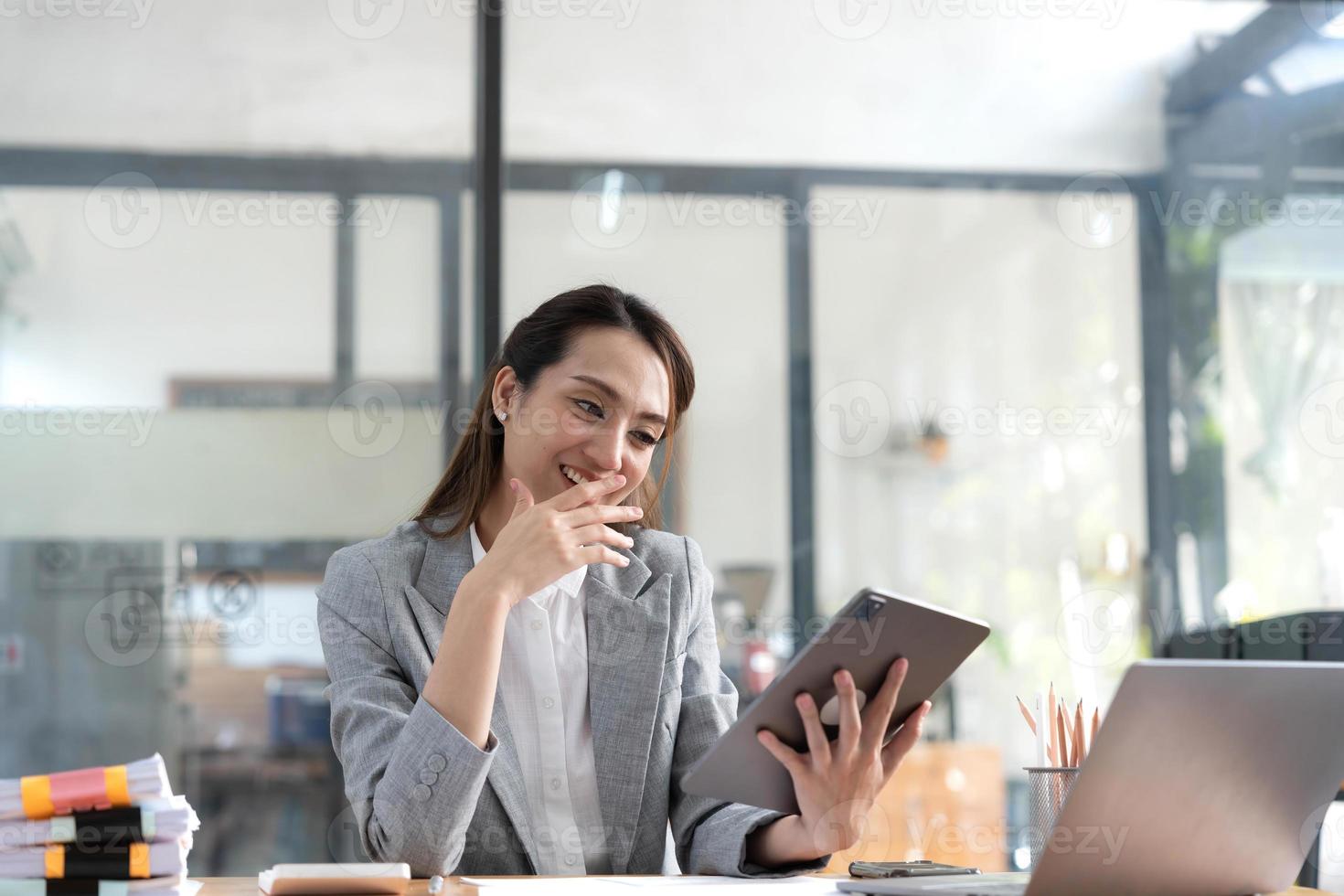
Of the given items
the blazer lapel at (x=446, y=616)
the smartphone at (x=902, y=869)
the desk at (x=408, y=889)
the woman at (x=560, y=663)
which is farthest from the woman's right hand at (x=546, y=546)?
the smartphone at (x=902, y=869)

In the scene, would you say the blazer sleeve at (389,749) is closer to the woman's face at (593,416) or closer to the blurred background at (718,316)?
the woman's face at (593,416)

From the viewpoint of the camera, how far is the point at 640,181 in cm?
324

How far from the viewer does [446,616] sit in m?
1.55

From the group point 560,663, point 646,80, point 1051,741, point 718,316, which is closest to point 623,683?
point 560,663

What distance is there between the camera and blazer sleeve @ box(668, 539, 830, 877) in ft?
4.45

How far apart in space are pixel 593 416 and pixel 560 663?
317 millimetres

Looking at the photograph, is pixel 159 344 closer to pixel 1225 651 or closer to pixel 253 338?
pixel 253 338

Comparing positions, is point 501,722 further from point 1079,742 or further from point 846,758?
point 1079,742

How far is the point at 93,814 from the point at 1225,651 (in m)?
2.13

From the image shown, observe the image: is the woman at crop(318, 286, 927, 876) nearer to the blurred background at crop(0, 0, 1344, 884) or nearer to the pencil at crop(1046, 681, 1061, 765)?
the pencil at crop(1046, 681, 1061, 765)

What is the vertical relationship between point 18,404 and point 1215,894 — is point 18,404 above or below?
above

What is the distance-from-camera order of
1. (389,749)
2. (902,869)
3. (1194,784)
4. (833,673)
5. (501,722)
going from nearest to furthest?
(1194,784) < (833,673) < (902,869) < (389,749) < (501,722)

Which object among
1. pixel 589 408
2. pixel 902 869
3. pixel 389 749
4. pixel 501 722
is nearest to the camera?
pixel 902 869

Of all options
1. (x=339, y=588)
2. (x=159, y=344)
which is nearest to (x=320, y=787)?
(x=159, y=344)
